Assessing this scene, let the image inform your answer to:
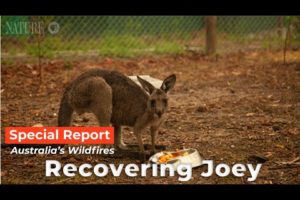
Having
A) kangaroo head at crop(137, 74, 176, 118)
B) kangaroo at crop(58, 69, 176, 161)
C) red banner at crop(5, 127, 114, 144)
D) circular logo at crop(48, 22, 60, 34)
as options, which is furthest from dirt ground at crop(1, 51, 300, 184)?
circular logo at crop(48, 22, 60, 34)

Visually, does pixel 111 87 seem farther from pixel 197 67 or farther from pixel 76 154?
pixel 197 67

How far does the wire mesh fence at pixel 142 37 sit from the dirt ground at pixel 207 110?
0.26 m

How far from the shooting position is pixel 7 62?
7.13 meters

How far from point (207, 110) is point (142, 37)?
324 centimetres

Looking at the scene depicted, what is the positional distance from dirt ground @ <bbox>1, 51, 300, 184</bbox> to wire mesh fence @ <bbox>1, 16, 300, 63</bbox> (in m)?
0.26

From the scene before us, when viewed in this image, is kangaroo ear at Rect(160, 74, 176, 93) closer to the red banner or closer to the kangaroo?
the kangaroo

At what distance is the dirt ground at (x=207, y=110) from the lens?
3754mm

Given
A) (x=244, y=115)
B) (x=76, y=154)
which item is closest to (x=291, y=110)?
(x=244, y=115)

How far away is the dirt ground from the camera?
12.3 feet

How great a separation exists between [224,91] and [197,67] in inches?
50.8

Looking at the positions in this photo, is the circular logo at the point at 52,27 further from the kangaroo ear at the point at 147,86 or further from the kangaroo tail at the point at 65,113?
the kangaroo ear at the point at 147,86

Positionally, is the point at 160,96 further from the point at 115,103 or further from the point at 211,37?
the point at 211,37

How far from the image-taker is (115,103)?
4.16 metres

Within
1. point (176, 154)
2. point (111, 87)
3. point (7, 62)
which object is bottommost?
point (176, 154)
